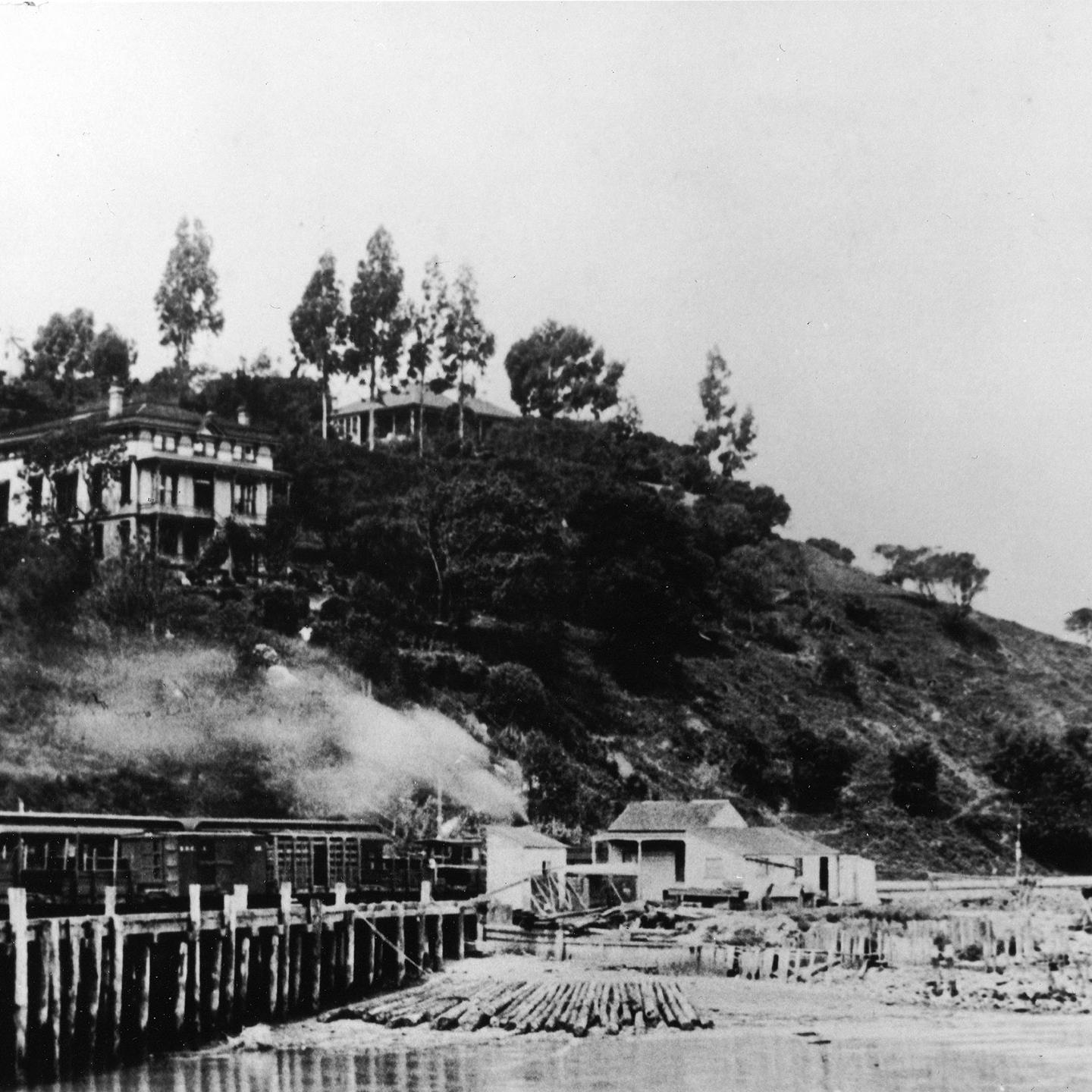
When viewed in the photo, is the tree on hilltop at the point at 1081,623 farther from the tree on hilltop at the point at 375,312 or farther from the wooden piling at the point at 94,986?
the wooden piling at the point at 94,986

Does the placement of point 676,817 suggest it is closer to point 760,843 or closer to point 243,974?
point 760,843

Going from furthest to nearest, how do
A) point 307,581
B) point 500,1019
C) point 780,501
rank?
point 780,501 → point 307,581 → point 500,1019

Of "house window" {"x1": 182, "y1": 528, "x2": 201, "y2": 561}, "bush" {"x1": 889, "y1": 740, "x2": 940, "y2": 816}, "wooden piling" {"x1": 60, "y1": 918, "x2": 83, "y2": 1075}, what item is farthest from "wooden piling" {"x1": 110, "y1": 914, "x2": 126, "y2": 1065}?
"bush" {"x1": 889, "y1": 740, "x2": 940, "y2": 816}

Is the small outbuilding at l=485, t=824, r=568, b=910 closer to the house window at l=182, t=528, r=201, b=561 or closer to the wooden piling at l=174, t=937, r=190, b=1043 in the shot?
the wooden piling at l=174, t=937, r=190, b=1043

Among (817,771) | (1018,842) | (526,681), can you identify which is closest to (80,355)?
(526,681)

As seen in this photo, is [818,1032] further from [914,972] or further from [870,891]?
[870,891]

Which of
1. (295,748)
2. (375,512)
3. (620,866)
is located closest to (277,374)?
(375,512)

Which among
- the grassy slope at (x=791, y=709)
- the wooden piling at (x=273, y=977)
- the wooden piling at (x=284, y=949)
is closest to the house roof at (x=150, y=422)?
the grassy slope at (x=791, y=709)

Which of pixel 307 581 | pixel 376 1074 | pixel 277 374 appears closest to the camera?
pixel 376 1074
